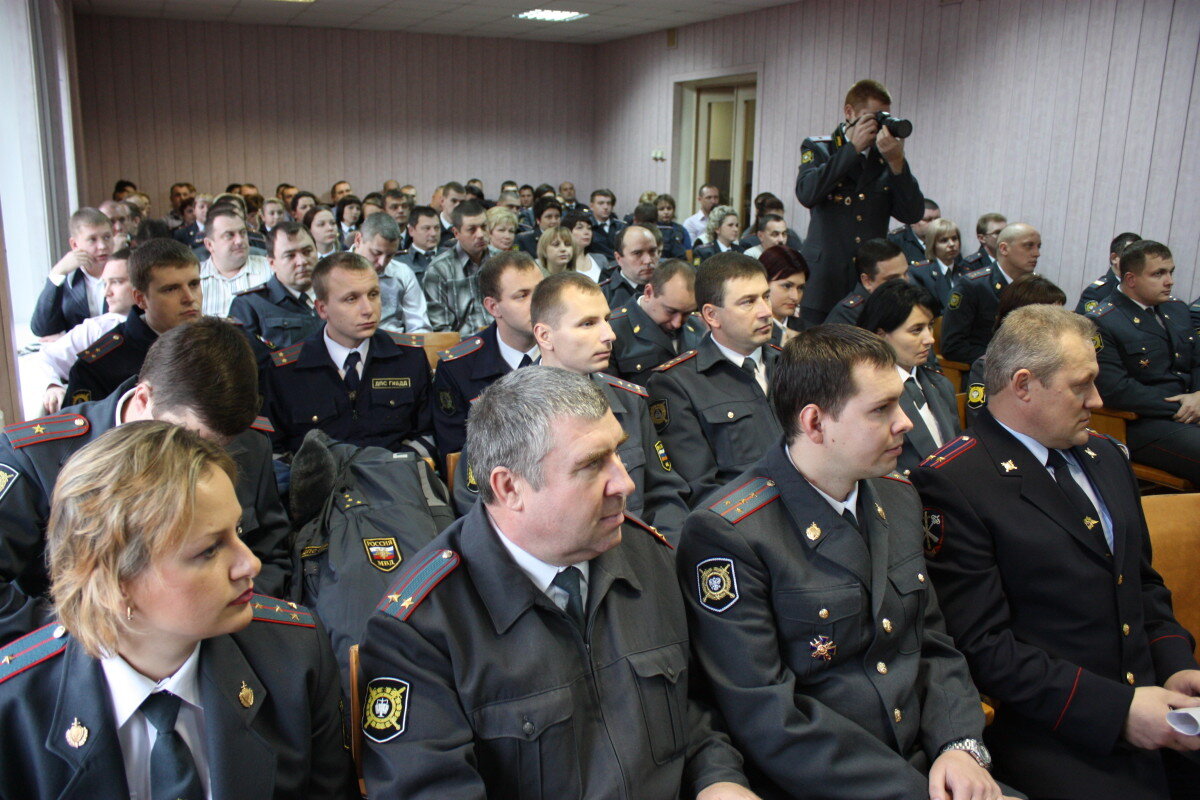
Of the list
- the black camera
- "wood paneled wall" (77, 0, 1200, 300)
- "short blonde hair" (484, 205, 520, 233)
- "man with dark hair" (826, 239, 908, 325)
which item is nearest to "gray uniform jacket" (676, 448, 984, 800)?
"man with dark hair" (826, 239, 908, 325)

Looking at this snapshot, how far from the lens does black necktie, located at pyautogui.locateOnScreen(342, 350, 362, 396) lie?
304 centimetres

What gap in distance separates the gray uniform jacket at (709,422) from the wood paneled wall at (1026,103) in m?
4.94

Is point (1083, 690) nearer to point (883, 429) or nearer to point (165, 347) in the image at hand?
point (883, 429)

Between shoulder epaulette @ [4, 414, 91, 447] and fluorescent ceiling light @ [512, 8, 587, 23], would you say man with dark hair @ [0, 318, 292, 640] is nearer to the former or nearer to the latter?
shoulder epaulette @ [4, 414, 91, 447]

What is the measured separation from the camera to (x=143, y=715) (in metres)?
1.20

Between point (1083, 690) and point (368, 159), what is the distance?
12941 mm

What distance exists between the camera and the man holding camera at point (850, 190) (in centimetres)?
436

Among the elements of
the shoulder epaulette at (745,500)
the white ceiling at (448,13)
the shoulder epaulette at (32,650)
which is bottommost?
the shoulder epaulette at (32,650)

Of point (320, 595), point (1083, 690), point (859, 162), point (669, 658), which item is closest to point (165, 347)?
point (320, 595)

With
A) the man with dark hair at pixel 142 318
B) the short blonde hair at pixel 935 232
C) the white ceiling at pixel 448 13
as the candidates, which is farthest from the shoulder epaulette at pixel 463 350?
the white ceiling at pixel 448 13

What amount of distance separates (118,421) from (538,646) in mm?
1103

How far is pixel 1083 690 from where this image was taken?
5.81 feet

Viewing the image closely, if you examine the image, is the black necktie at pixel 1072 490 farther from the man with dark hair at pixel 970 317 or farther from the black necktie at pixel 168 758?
the man with dark hair at pixel 970 317

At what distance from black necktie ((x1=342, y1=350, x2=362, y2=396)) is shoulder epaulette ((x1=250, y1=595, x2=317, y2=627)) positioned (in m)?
1.70
